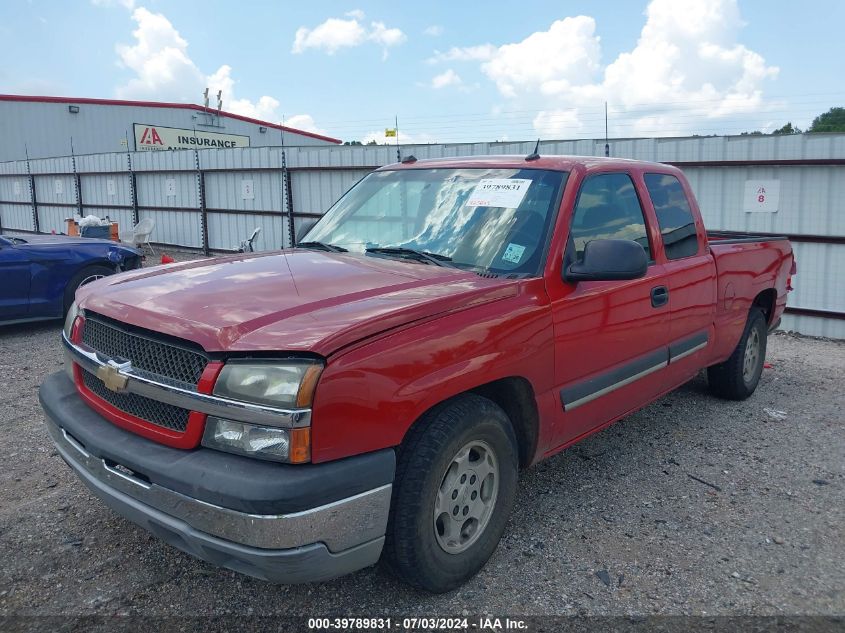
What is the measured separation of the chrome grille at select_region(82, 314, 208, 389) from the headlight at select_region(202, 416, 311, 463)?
195 millimetres

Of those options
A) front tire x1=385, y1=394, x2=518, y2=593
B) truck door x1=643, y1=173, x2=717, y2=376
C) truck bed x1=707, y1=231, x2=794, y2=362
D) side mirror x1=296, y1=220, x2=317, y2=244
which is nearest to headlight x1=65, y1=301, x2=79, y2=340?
side mirror x1=296, y1=220, x2=317, y2=244

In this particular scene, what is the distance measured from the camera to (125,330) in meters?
2.77

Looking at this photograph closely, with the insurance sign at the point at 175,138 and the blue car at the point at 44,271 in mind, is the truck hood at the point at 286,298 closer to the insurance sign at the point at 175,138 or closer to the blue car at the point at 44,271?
the blue car at the point at 44,271

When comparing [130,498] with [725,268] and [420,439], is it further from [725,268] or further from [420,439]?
[725,268]

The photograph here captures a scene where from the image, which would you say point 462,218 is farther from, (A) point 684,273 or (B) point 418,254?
(A) point 684,273

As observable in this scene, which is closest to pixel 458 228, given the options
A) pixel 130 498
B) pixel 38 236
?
pixel 130 498

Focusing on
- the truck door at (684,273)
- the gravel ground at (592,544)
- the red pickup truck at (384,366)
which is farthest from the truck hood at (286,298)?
the truck door at (684,273)

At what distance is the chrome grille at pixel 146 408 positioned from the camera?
2510 millimetres

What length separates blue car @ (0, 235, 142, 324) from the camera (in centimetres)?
789

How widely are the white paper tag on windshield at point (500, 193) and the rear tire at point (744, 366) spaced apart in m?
2.81

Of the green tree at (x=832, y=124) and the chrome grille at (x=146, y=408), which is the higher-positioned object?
the green tree at (x=832, y=124)

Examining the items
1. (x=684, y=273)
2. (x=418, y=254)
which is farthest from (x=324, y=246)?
(x=684, y=273)

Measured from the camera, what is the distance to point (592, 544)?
3.37m

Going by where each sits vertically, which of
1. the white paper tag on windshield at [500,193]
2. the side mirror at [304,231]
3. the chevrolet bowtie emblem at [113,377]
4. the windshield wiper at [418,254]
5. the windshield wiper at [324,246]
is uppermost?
the white paper tag on windshield at [500,193]
